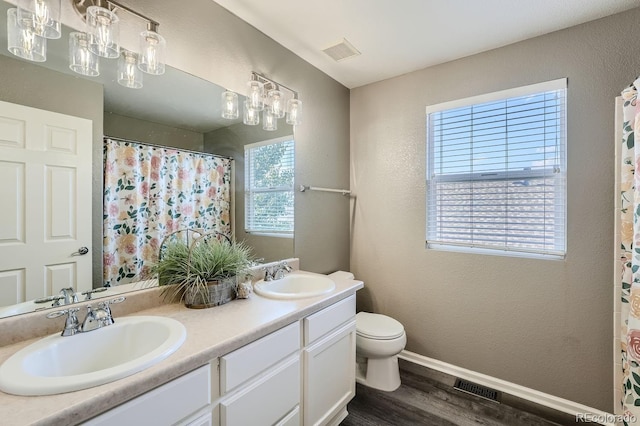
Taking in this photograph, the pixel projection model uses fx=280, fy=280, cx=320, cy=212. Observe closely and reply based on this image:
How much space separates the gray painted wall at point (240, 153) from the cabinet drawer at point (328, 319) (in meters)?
0.58

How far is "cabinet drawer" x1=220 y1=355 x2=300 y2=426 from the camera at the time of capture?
104 centimetres

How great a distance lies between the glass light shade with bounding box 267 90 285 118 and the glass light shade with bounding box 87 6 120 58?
870mm

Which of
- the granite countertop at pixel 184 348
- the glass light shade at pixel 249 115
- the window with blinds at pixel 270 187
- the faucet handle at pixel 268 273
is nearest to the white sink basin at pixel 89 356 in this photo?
the granite countertop at pixel 184 348

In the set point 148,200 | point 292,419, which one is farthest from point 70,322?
point 292,419

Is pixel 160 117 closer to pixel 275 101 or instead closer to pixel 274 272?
pixel 275 101

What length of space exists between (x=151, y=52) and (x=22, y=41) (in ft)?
1.40

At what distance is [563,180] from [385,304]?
1573 mm

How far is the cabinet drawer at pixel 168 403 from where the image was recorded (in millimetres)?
748

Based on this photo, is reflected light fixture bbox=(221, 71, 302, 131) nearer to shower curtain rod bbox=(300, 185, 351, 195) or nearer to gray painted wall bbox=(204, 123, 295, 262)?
gray painted wall bbox=(204, 123, 295, 262)

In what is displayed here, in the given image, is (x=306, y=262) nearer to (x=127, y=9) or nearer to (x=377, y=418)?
(x=377, y=418)

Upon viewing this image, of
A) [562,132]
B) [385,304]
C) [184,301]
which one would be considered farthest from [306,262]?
[562,132]

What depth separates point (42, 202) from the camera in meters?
1.05

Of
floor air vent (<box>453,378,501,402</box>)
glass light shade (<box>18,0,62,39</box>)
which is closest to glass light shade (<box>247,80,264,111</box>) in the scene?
glass light shade (<box>18,0,62,39</box>)

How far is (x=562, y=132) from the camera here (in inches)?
70.1
